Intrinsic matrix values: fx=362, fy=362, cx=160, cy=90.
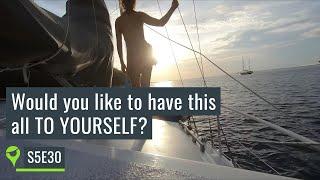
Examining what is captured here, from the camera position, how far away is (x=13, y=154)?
2.08 m

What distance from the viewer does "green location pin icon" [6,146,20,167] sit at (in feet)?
6.58

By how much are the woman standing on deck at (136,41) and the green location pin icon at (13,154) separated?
367cm

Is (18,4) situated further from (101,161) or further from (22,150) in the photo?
(101,161)

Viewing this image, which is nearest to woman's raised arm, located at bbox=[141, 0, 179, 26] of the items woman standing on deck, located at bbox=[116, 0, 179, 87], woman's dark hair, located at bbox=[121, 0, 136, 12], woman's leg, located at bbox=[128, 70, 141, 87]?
woman standing on deck, located at bbox=[116, 0, 179, 87]

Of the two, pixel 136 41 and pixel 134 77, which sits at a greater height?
pixel 136 41

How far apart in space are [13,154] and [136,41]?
12.4 ft

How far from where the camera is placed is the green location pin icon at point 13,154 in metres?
2.01

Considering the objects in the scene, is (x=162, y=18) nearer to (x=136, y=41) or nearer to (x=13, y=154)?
(x=136, y=41)

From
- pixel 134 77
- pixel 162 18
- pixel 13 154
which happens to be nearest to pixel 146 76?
pixel 134 77

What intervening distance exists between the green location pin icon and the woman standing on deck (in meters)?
3.67

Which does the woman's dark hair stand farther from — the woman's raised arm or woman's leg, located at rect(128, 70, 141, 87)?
woman's leg, located at rect(128, 70, 141, 87)

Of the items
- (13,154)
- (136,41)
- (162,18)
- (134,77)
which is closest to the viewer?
(13,154)

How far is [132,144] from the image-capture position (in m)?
4.20

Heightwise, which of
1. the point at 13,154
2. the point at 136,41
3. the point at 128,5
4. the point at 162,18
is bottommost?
the point at 13,154
